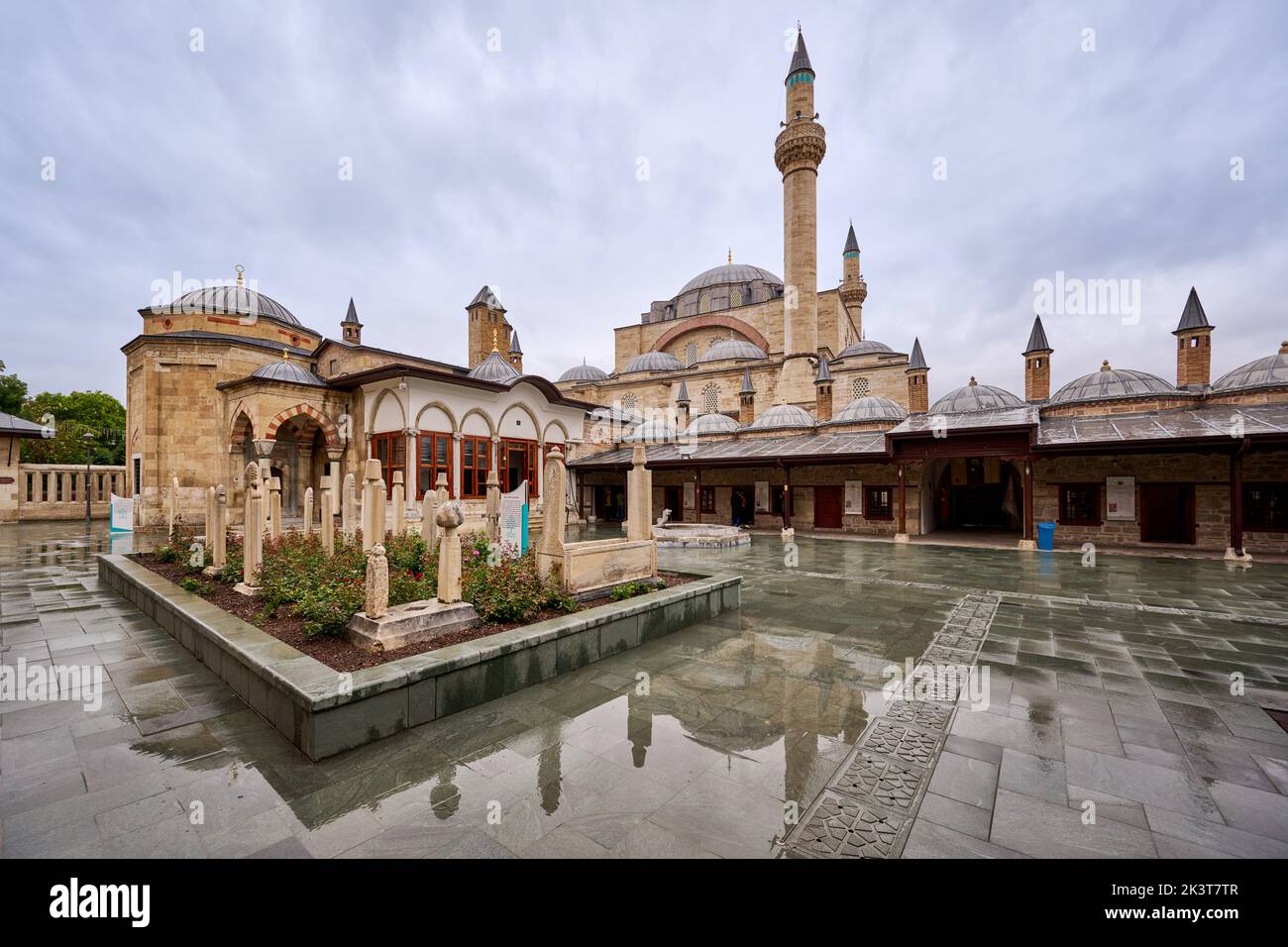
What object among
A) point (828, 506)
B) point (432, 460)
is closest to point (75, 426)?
point (432, 460)

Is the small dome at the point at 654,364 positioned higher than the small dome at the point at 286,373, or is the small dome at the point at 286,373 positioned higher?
the small dome at the point at 654,364

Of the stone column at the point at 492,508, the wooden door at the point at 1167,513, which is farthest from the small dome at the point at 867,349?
the stone column at the point at 492,508

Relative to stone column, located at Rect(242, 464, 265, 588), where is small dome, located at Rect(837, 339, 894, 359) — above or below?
above

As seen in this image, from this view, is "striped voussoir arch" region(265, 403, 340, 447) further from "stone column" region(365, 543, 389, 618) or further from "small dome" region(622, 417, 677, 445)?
"stone column" region(365, 543, 389, 618)

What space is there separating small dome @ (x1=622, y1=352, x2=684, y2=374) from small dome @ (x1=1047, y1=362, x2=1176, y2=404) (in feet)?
70.6

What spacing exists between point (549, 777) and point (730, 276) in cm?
4068

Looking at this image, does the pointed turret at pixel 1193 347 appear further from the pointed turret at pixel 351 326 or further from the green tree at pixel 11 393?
the green tree at pixel 11 393

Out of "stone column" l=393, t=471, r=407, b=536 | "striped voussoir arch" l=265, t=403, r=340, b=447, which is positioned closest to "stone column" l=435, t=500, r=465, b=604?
"stone column" l=393, t=471, r=407, b=536

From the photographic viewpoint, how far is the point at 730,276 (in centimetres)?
3962

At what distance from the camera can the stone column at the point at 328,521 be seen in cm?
861

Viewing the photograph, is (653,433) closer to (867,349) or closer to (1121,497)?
(867,349)

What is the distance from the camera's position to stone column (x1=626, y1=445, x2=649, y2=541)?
814 centimetres

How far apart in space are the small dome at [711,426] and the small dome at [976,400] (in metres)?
8.56

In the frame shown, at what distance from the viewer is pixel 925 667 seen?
539 centimetres
